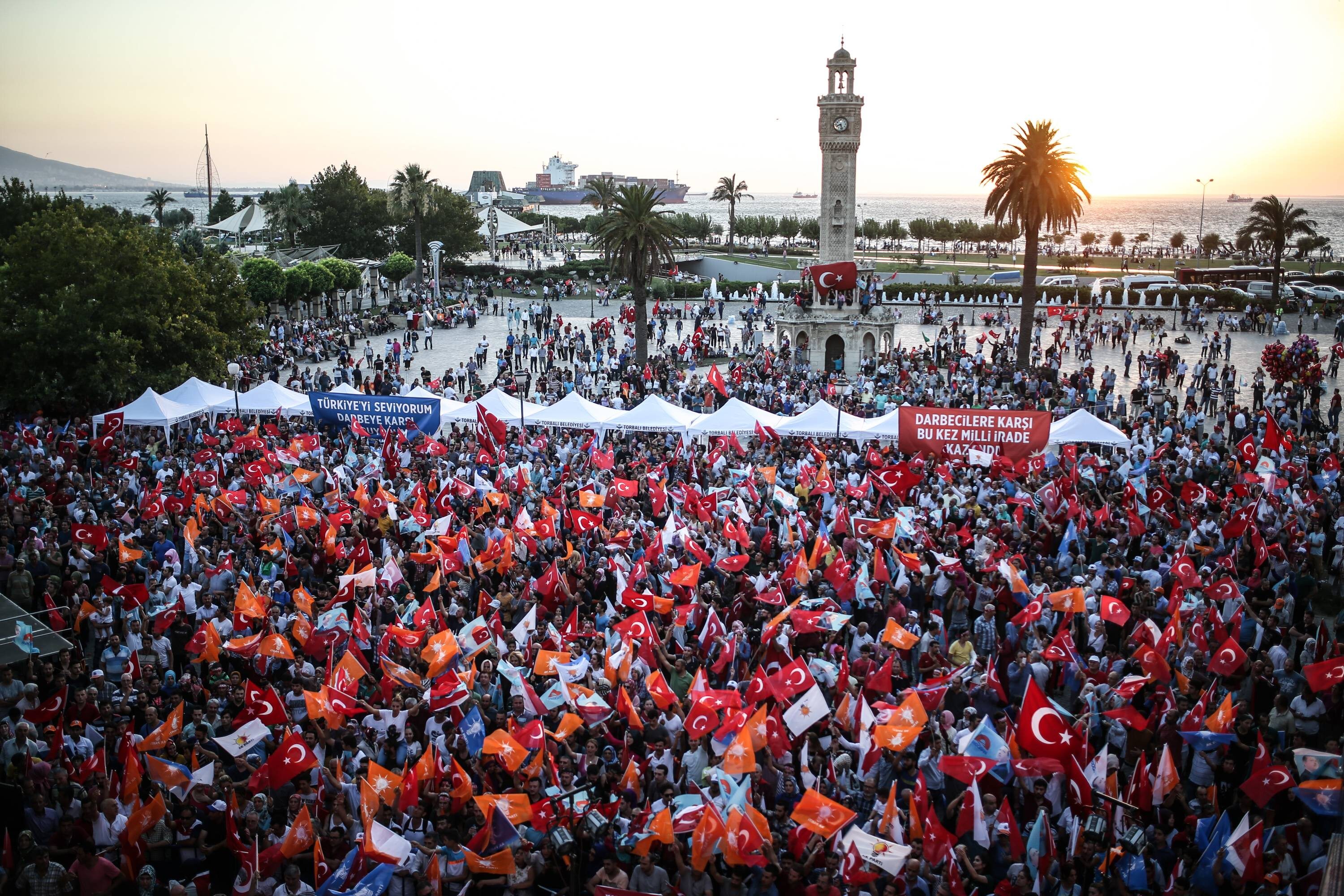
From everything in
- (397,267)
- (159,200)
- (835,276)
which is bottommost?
(835,276)

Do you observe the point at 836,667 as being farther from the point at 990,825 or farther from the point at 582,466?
the point at 582,466

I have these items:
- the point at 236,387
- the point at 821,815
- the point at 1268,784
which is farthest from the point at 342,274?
the point at 1268,784

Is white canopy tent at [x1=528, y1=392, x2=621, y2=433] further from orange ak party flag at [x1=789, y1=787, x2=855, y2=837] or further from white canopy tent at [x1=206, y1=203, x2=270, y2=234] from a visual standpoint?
white canopy tent at [x1=206, y1=203, x2=270, y2=234]

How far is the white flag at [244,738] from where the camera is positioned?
10680 millimetres

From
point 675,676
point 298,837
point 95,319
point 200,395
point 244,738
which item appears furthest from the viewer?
point 95,319

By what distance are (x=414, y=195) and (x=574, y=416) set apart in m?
57.2

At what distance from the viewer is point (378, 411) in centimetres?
2566

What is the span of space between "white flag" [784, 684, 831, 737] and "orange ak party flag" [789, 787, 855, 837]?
1.74 metres

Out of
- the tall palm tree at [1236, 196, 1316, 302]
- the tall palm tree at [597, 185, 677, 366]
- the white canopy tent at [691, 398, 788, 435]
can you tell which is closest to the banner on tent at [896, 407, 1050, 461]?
the white canopy tent at [691, 398, 788, 435]

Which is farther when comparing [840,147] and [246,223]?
[246,223]

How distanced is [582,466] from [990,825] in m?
14.6

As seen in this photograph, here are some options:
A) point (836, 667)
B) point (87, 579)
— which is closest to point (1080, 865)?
point (836, 667)

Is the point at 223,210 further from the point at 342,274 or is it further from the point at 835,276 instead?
the point at 835,276

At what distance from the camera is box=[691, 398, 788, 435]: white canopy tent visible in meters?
24.4
